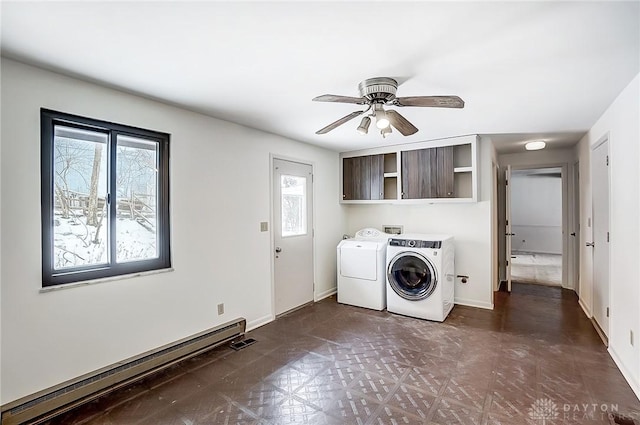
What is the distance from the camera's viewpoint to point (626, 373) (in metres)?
2.46

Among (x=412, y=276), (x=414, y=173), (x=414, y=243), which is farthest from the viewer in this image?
(x=414, y=173)

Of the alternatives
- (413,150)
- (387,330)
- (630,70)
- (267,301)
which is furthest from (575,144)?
(267,301)

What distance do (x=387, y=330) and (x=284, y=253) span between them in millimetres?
1587

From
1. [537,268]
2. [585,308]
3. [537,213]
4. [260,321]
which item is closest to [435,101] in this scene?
[260,321]

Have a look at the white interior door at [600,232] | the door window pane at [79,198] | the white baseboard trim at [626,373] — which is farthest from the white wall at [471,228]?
the door window pane at [79,198]

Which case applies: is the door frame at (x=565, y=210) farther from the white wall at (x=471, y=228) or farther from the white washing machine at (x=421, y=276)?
the white washing machine at (x=421, y=276)

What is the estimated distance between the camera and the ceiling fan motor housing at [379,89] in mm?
2209

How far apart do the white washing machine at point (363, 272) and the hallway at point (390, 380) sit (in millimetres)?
607

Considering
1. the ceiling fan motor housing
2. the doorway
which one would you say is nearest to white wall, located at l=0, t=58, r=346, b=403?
the ceiling fan motor housing

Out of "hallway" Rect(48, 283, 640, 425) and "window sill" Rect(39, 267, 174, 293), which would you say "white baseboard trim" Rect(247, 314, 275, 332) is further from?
"window sill" Rect(39, 267, 174, 293)

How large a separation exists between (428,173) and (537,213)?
7.12m

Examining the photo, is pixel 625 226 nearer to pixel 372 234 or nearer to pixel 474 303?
pixel 474 303

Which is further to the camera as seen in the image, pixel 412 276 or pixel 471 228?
pixel 471 228

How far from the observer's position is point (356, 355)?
2.94 metres
